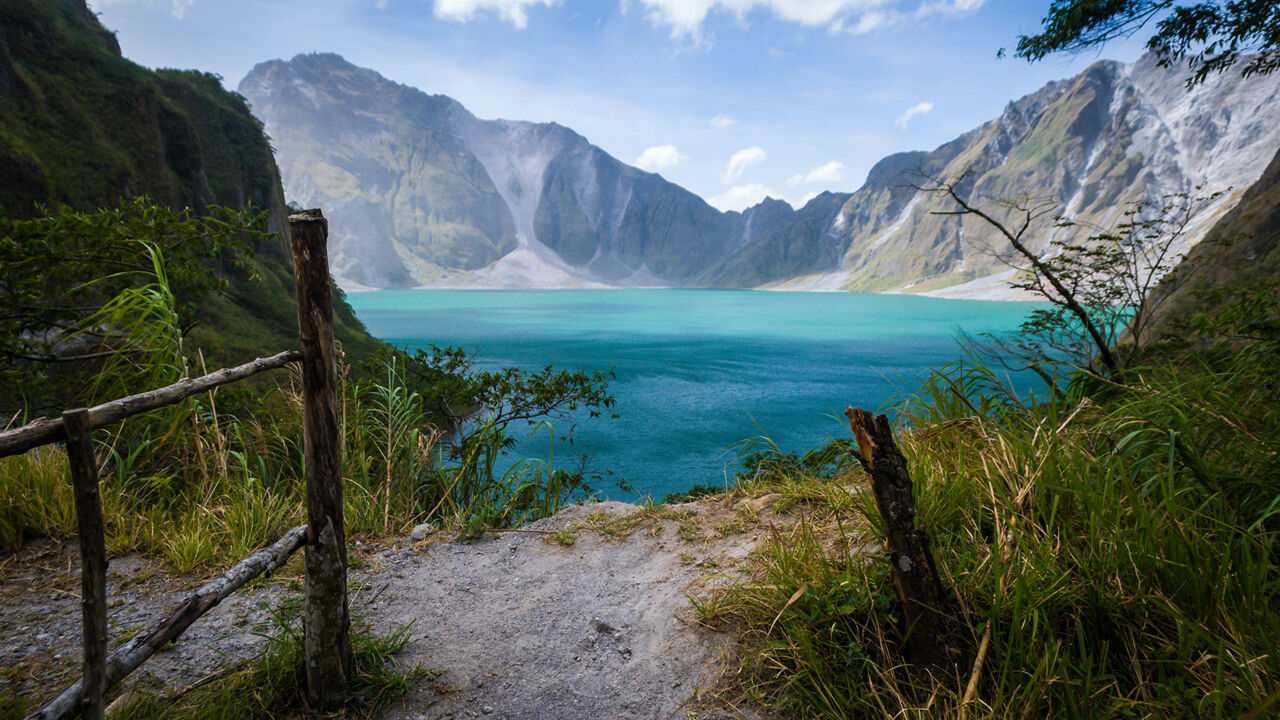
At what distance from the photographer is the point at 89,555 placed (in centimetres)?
126

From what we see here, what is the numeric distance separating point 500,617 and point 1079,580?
2.81 metres

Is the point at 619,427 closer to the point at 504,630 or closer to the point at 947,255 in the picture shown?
the point at 504,630

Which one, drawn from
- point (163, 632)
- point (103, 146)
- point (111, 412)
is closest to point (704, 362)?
point (103, 146)

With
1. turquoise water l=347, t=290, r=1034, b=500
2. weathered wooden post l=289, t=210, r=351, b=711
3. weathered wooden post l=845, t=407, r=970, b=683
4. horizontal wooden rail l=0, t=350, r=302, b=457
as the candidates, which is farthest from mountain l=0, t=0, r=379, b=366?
weathered wooden post l=845, t=407, r=970, b=683

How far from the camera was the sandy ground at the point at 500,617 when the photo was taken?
230 centimetres

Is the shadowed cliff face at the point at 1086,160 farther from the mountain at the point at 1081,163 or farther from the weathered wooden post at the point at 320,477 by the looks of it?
the weathered wooden post at the point at 320,477

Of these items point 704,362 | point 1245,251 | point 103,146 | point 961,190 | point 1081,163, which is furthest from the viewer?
point 961,190

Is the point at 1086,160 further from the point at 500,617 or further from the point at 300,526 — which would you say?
the point at 300,526

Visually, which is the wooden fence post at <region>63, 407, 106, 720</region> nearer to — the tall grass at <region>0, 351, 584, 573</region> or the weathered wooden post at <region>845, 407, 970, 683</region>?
the tall grass at <region>0, 351, 584, 573</region>

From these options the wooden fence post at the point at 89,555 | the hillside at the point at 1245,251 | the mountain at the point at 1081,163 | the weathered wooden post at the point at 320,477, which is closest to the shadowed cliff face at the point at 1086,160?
the mountain at the point at 1081,163

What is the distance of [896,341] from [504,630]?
52297 mm

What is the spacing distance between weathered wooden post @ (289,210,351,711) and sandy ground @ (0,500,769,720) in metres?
0.35

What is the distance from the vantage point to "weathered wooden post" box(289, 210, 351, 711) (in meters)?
1.92

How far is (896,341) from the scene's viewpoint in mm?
48812
